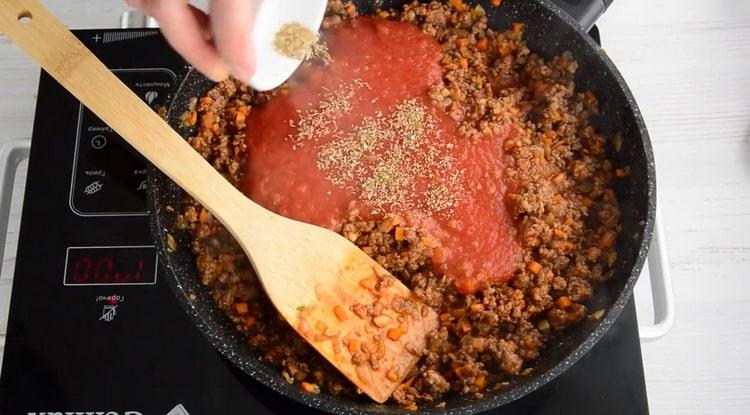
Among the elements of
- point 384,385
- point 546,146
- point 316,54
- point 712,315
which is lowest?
point 712,315

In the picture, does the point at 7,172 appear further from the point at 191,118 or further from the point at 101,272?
the point at 191,118

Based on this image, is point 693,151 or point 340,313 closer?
point 340,313

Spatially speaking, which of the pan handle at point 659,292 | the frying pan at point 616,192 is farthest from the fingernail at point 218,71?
the pan handle at point 659,292

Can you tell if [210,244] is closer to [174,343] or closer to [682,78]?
[174,343]

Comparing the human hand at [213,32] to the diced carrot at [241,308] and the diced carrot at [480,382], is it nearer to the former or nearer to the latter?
the diced carrot at [241,308]

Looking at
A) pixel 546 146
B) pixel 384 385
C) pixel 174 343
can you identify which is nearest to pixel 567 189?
pixel 546 146

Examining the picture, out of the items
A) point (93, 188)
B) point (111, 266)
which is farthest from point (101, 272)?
point (93, 188)
